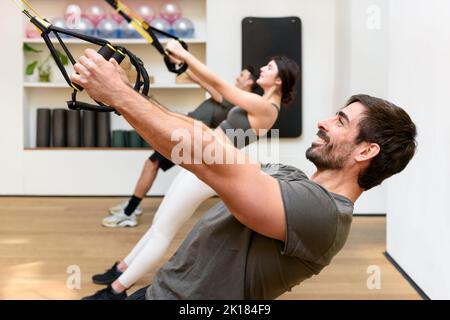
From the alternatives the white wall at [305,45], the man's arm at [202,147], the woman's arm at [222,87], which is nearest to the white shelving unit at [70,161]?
the white wall at [305,45]

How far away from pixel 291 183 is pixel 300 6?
4594 millimetres

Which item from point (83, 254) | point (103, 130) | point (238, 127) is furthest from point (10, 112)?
→ point (238, 127)

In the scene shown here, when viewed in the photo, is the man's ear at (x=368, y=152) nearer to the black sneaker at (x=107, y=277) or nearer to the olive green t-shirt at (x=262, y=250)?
the olive green t-shirt at (x=262, y=250)

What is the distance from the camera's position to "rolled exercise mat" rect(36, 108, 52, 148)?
18.6ft

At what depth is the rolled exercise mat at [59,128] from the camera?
5.63 meters

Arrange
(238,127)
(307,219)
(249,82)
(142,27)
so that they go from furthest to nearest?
(249,82), (238,127), (142,27), (307,219)

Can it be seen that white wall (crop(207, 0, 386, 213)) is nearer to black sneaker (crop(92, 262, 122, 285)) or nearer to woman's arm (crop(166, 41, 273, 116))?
woman's arm (crop(166, 41, 273, 116))

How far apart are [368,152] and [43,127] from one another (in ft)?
15.8

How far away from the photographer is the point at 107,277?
2988 mm

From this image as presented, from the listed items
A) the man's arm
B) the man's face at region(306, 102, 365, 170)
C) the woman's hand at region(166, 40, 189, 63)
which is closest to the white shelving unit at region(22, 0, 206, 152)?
the woman's hand at region(166, 40, 189, 63)

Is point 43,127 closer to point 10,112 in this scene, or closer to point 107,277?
point 10,112

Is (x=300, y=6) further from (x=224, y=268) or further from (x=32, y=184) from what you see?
(x=224, y=268)

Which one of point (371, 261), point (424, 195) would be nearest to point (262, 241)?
point (424, 195)

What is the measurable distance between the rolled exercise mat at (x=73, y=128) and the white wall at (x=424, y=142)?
322cm
